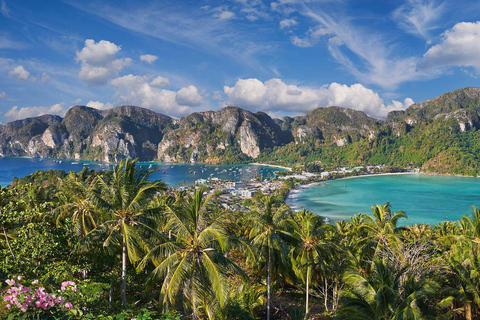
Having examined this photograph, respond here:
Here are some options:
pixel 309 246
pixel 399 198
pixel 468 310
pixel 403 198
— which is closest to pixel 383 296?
pixel 468 310

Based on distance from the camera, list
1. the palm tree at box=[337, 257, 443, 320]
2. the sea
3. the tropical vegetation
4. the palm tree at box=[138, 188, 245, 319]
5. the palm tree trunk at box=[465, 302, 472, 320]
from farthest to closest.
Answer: the sea < the palm tree trunk at box=[465, 302, 472, 320] < the palm tree at box=[337, 257, 443, 320] < the palm tree at box=[138, 188, 245, 319] < the tropical vegetation

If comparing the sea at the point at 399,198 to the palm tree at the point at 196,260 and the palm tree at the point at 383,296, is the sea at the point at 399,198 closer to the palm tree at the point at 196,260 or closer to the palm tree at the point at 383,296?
the palm tree at the point at 383,296

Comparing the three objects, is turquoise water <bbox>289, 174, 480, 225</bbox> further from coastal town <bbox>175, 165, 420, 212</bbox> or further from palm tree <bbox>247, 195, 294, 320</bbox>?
palm tree <bbox>247, 195, 294, 320</bbox>

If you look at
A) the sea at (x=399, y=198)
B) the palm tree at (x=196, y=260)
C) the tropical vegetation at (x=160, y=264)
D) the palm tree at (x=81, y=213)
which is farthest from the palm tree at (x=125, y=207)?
the sea at (x=399, y=198)

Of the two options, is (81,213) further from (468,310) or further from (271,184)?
(271,184)

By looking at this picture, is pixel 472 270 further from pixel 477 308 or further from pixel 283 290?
pixel 283 290

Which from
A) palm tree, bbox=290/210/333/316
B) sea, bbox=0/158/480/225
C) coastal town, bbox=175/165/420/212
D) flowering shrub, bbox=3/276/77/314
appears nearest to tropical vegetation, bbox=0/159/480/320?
flowering shrub, bbox=3/276/77/314

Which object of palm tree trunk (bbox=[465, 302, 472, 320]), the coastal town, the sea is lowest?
the sea
